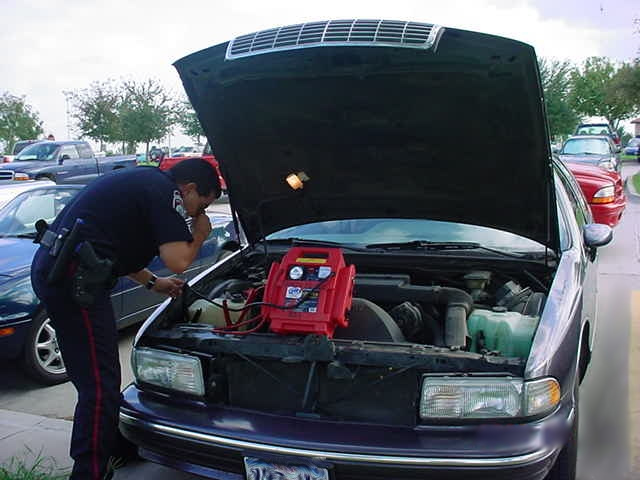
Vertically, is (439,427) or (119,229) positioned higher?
(119,229)

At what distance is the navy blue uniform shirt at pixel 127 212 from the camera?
2684mm

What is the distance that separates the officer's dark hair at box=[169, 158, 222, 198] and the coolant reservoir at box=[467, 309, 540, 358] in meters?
1.43

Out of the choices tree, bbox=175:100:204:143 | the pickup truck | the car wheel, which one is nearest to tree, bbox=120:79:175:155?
tree, bbox=175:100:204:143

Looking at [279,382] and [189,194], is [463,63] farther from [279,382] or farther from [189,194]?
[279,382]

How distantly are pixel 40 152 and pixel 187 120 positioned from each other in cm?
2244

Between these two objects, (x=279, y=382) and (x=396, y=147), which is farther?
(x=396, y=147)

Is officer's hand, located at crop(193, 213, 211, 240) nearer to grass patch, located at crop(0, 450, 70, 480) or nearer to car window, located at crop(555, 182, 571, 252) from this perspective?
grass patch, located at crop(0, 450, 70, 480)

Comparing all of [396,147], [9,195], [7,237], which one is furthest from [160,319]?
[9,195]

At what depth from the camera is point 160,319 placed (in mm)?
3027

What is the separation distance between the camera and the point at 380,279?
334cm

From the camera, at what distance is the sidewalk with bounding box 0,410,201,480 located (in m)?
3.22

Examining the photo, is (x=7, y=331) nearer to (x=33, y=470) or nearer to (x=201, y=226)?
(x=33, y=470)

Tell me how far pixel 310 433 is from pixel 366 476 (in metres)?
0.27

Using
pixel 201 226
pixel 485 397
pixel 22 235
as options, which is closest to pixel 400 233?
pixel 201 226
